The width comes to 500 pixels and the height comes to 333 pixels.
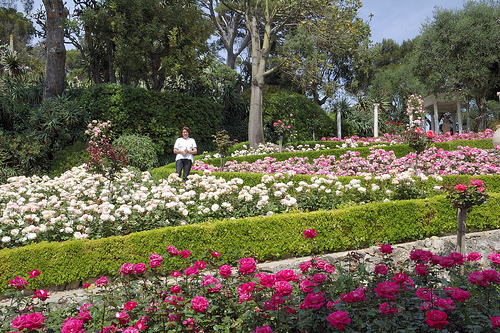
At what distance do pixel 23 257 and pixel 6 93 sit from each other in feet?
42.4

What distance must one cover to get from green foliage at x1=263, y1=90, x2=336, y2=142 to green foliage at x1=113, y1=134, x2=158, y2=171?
6952 millimetres

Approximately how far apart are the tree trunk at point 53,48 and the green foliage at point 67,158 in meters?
2.85

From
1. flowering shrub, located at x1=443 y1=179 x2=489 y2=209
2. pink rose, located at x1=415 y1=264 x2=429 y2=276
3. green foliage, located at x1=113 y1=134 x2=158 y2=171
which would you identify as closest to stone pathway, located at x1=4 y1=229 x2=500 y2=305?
flowering shrub, located at x1=443 y1=179 x2=489 y2=209

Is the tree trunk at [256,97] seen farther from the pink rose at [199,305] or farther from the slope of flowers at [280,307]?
the pink rose at [199,305]

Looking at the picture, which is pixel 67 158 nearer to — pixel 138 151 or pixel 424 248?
pixel 138 151

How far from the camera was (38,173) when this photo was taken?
1240 cm

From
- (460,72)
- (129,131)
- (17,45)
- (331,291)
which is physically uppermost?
(17,45)

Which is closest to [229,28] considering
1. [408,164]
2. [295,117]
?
[295,117]

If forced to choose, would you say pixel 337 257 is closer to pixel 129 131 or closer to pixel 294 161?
pixel 294 161

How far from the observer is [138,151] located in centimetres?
1305

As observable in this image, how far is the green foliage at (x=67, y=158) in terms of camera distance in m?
12.7

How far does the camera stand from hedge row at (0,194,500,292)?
434 centimetres

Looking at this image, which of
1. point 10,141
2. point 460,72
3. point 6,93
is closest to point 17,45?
point 6,93

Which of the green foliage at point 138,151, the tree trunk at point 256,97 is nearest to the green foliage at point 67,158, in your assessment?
the green foliage at point 138,151
